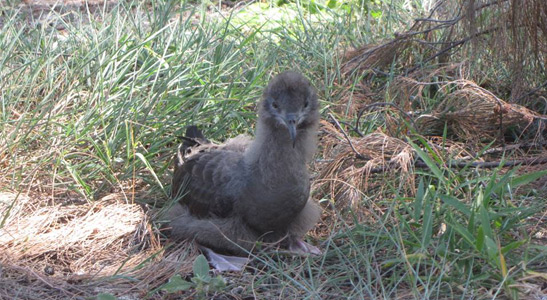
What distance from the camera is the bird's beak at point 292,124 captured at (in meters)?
3.68

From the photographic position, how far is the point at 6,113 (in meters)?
4.67

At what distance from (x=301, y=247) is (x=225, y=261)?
439 millimetres

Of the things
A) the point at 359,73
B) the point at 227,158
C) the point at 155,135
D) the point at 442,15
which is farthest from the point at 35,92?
the point at 442,15

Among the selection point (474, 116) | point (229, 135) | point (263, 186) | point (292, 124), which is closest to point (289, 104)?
point (292, 124)

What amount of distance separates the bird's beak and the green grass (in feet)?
1.87

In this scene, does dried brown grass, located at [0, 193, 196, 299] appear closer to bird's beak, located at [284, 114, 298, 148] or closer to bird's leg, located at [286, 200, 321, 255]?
bird's leg, located at [286, 200, 321, 255]

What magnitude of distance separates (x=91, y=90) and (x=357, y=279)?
247 centimetres

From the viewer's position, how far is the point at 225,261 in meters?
4.01

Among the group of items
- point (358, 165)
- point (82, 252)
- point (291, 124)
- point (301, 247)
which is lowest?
point (82, 252)

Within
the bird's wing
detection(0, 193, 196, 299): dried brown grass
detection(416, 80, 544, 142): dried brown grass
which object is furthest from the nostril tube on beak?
detection(416, 80, 544, 142): dried brown grass

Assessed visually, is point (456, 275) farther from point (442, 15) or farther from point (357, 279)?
point (442, 15)

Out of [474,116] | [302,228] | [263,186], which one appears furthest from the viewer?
[474,116]

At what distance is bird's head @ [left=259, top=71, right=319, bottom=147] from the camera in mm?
3797

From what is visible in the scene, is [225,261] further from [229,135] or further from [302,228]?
[229,135]
